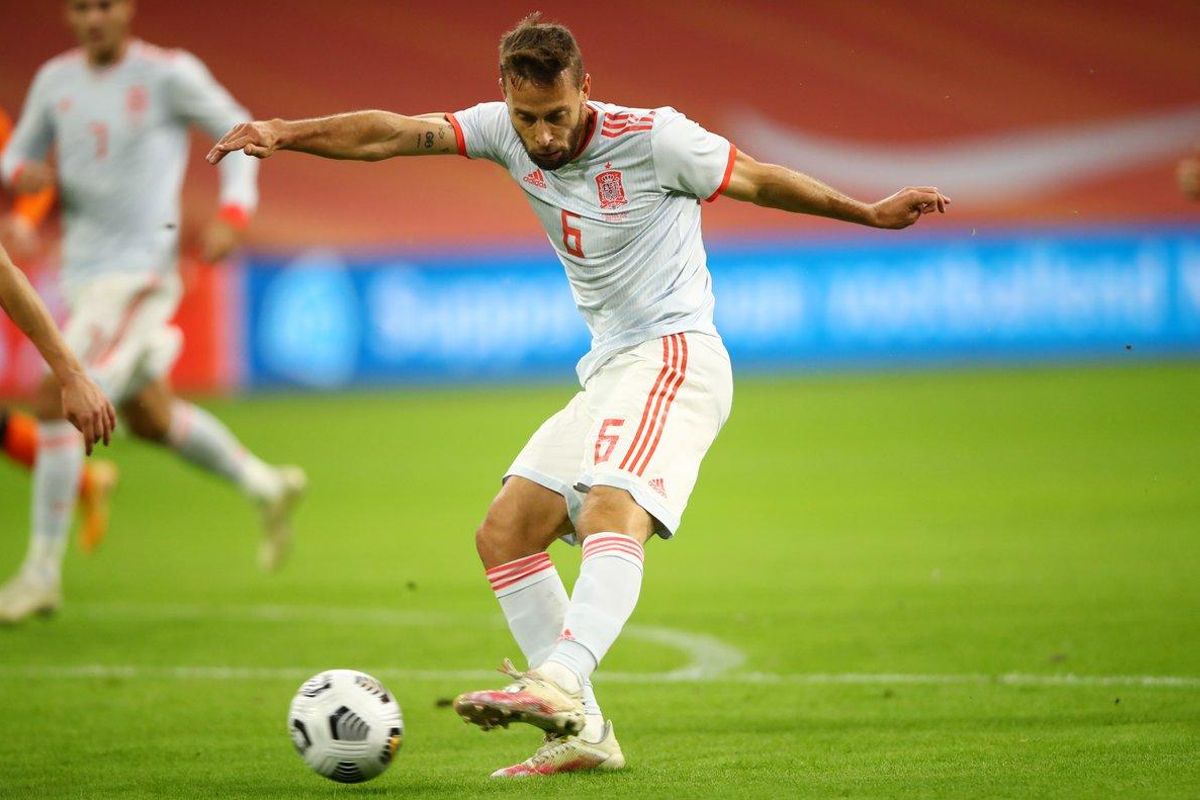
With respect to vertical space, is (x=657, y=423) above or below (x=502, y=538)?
above

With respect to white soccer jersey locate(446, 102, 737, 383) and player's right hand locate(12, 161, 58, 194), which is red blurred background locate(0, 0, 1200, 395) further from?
white soccer jersey locate(446, 102, 737, 383)

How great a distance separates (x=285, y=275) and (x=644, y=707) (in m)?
15.0

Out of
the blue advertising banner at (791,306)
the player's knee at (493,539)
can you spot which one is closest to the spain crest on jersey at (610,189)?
the player's knee at (493,539)

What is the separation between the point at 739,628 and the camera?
7.67m

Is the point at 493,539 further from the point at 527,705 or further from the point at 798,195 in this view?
the point at 798,195

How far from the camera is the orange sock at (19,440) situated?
367 inches

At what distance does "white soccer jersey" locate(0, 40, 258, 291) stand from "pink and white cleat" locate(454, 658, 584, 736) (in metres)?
4.57

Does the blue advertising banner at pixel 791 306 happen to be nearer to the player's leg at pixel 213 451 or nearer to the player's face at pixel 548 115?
the player's leg at pixel 213 451

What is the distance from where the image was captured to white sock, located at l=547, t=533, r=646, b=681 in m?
4.74

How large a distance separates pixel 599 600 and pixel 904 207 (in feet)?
4.65

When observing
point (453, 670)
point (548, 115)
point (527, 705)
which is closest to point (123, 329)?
point (453, 670)

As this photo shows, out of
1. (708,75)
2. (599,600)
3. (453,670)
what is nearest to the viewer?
(599,600)

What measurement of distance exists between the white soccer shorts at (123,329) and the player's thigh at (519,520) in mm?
3568

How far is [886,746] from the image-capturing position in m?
5.27
